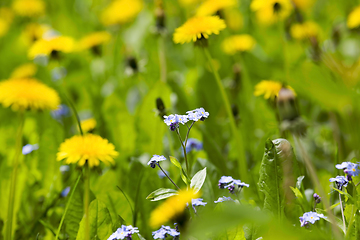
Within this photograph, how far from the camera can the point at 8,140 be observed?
1.53 meters

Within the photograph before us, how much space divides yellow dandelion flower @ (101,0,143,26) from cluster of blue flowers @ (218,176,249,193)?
1887 millimetres

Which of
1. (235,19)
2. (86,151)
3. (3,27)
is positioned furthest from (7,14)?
(86,151)

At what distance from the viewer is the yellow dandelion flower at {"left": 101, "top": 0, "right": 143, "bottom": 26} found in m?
2.53

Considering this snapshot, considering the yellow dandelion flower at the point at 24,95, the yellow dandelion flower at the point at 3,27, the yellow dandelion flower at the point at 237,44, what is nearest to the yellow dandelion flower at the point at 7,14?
the yellow dandelion flower at the point at 3,27

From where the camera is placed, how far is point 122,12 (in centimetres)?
254

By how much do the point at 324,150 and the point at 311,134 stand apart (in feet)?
0.40

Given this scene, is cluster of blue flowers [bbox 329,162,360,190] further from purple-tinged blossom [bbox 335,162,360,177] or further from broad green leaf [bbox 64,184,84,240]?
broad green leaf [bbox 64,184,84,240]

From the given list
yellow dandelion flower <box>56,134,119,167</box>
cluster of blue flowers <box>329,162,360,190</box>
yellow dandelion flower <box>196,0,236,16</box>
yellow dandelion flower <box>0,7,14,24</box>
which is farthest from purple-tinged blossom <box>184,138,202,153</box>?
yellow dandelion flower <box>0,7,14,24</box>

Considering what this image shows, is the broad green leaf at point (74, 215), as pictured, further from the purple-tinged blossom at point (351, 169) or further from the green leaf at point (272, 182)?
the purple-tinged blossom at point (351, 169)

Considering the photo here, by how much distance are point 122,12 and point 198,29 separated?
1618 mm

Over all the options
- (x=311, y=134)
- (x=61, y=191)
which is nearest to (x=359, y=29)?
(x=311, y=134)

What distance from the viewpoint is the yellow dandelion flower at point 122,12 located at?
2533 millimetres

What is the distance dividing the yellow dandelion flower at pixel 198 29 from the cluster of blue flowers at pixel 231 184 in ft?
1.39

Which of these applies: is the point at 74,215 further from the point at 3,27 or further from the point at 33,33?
the point at 3,27
